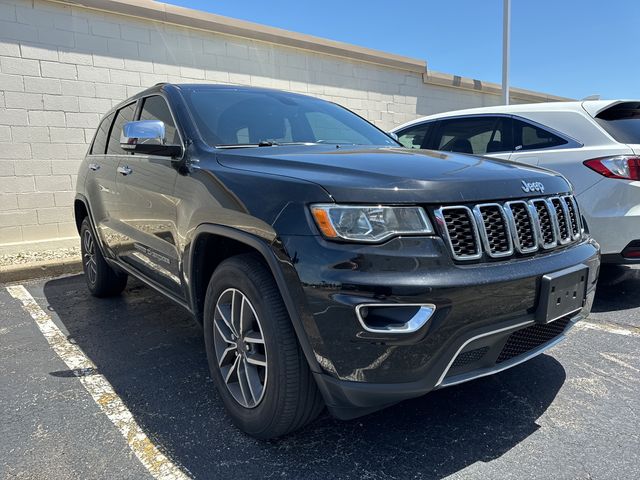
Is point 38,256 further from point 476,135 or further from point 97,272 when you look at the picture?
point 476,135

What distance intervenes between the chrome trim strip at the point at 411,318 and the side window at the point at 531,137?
3.20 meters

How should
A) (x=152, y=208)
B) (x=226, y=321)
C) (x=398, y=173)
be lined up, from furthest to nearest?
(x=152, y=208) < (x=226, y=321) < (x=398, y=173)

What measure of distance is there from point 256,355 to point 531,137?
3.58 metres

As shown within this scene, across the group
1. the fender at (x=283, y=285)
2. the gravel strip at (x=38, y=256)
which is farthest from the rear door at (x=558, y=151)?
the gravel strip at (x=38, y=256)

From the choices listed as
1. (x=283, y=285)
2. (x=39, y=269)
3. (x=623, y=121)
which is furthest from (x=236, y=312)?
(x=39, y=269)

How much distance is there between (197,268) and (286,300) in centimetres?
87

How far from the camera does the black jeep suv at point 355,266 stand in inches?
71.0

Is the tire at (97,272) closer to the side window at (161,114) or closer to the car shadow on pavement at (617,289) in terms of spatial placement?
the side window at (161,114)

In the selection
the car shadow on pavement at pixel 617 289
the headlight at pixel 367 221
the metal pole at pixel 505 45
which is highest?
the metal pole at pixel 505 45

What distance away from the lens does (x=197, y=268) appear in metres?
2.63

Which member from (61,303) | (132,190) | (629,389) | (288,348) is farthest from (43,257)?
(629,389)

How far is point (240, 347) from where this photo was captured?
2.34 m

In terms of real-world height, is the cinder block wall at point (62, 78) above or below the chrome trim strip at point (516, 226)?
above

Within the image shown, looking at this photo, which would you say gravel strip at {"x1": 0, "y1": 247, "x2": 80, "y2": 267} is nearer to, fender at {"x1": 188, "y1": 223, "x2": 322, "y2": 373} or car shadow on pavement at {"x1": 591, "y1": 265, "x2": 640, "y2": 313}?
fender at {"x1": 188, "y1": 223, "x2": 322, "y2": 373}
